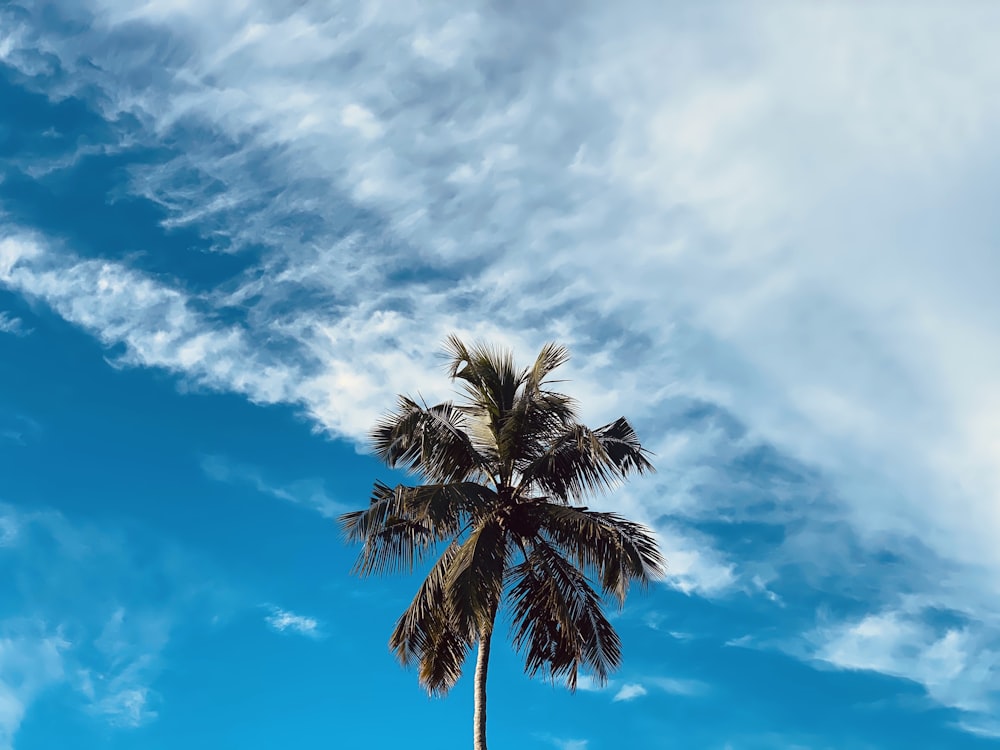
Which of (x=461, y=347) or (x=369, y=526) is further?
Answer: (x=461, y=347)

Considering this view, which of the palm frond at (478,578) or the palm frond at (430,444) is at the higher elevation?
the palm frond at (430,444)

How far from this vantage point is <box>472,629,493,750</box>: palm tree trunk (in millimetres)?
19984

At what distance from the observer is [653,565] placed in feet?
68.7

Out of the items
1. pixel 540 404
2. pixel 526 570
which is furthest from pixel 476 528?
pixel 540 404

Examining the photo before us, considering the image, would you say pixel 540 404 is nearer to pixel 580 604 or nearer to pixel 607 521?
pixel 607 521

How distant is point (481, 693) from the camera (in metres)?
20.2

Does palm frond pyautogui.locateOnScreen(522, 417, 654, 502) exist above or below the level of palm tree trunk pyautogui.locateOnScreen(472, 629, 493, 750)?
above

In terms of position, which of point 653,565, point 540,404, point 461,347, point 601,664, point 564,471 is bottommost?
point 601,664

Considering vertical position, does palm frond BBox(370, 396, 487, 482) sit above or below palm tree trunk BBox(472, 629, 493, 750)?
above

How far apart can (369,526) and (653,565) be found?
242 inches

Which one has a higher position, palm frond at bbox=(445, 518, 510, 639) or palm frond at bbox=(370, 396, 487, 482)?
palm frond at bbox=(370, 396, 487, 482)

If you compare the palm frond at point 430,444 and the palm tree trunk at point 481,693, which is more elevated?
the palm frond at point 430,444

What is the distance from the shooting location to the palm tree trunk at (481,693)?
19984 millimetres

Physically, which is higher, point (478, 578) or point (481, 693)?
point (478, 578)
